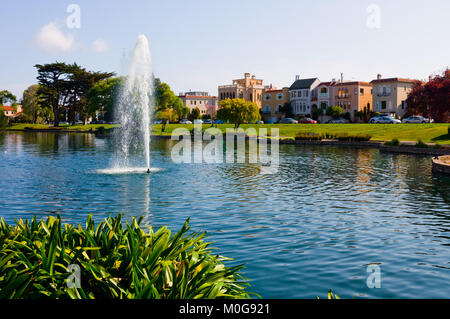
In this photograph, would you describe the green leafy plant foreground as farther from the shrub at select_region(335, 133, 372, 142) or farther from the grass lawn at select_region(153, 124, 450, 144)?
the shrub at select_region(335, 133, 372, 142)

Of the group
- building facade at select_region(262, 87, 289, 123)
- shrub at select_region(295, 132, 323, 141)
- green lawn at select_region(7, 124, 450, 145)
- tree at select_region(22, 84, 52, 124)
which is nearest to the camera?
green lawn at select_region(7, 124, 450, 145)

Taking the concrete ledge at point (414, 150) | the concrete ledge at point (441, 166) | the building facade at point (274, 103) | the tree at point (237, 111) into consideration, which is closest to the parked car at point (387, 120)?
the tree at point (237, 111)

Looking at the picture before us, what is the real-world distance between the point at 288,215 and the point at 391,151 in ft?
117

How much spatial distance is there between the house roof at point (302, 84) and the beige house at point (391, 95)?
1731cm

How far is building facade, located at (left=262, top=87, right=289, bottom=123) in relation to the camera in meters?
133

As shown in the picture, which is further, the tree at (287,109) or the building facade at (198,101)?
the building facade at (198,101)

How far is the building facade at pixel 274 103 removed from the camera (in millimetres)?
132750

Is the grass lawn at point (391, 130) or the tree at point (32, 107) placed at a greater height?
Answer: the tree at point (32, 107)

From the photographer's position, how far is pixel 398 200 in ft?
67.7

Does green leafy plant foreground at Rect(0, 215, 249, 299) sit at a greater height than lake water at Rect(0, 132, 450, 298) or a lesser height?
greater

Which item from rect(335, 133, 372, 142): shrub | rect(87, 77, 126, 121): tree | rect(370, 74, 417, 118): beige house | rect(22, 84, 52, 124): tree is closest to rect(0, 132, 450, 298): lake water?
rect(335, 133, 372, 142): shrub

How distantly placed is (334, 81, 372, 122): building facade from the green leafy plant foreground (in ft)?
360

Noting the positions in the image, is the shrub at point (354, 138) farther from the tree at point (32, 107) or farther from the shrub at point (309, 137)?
the tree at point (32, 107)
